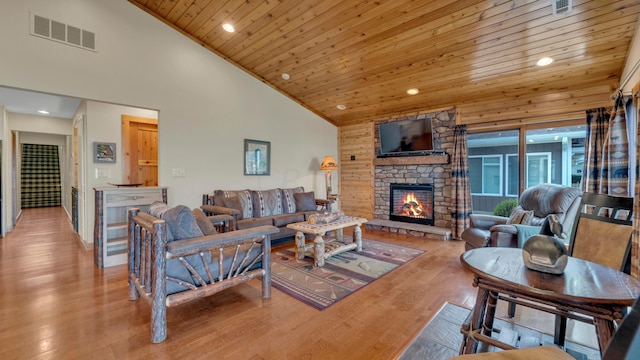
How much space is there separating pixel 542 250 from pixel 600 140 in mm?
3311

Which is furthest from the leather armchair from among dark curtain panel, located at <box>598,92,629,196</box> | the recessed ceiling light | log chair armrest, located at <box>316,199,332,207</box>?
log chair armrest, located at <box>316,199,332,207</box>

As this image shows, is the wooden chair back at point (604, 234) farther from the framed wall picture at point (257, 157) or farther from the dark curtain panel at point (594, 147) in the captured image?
the framed wall picture at point (257, 157)

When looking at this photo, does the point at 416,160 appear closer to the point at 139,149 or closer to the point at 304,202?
the point at 304,202

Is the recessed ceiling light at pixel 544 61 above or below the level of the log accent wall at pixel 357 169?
above

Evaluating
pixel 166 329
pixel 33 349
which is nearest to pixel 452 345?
pixel 166 329

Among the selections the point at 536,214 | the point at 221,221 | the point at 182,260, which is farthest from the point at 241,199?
the point at 536,214

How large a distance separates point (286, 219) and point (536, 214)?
345 centimetres

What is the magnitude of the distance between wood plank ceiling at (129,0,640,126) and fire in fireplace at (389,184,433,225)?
1.53 metres

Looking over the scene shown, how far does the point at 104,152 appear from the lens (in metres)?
4.29

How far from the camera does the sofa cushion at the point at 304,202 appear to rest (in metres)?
5.23

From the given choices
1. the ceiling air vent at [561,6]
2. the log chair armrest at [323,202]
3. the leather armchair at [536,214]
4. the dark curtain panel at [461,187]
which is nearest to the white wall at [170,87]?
the log chair armrest at [323,202]

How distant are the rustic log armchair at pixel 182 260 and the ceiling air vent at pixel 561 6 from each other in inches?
135

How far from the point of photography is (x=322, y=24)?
3.57 m

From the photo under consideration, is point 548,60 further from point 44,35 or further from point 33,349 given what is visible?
point 44,35
